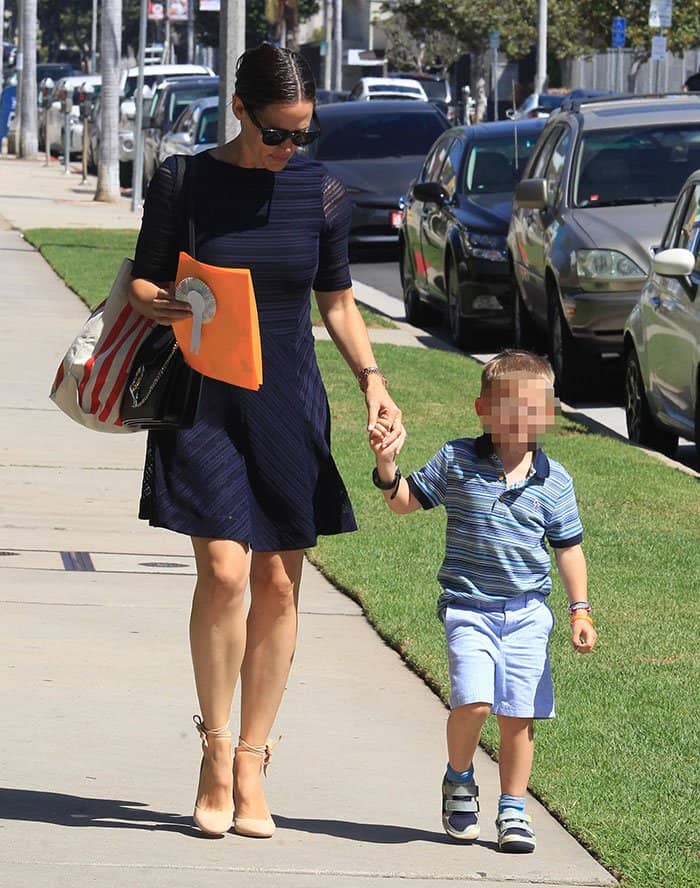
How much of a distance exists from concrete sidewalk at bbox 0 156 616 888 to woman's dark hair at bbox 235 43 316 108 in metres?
1.68

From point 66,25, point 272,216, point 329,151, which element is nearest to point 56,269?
point 329,151

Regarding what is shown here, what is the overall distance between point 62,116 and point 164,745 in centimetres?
4353

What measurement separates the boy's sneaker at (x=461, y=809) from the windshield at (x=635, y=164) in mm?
9455

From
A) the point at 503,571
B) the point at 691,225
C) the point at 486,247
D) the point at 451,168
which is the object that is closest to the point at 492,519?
the point at 503,571

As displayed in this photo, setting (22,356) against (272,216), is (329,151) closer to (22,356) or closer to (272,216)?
(22,356)

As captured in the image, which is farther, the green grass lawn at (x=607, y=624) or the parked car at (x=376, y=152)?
the parked car at (x=376, y=152)

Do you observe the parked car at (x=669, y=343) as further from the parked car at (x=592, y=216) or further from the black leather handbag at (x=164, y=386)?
the black leather handbag at (x=164, y=386)

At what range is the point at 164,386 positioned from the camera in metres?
4.66

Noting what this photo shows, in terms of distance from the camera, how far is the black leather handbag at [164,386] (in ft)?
15.3

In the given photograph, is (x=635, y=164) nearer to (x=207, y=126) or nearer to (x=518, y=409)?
(x=518, y=409)

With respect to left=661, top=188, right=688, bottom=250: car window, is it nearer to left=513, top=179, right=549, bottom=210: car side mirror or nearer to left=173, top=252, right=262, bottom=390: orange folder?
left=513, top=179, right=549, bottom=210: car side mirror

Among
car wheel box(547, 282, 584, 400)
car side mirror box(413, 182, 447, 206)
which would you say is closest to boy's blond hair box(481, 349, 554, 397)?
car wheel box(547, 282, 584, 400)

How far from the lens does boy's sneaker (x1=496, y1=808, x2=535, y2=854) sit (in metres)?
4.61

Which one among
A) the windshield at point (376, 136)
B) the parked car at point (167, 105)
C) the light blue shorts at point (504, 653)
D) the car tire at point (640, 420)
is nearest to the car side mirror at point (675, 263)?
the car tire at point (640, 420)
